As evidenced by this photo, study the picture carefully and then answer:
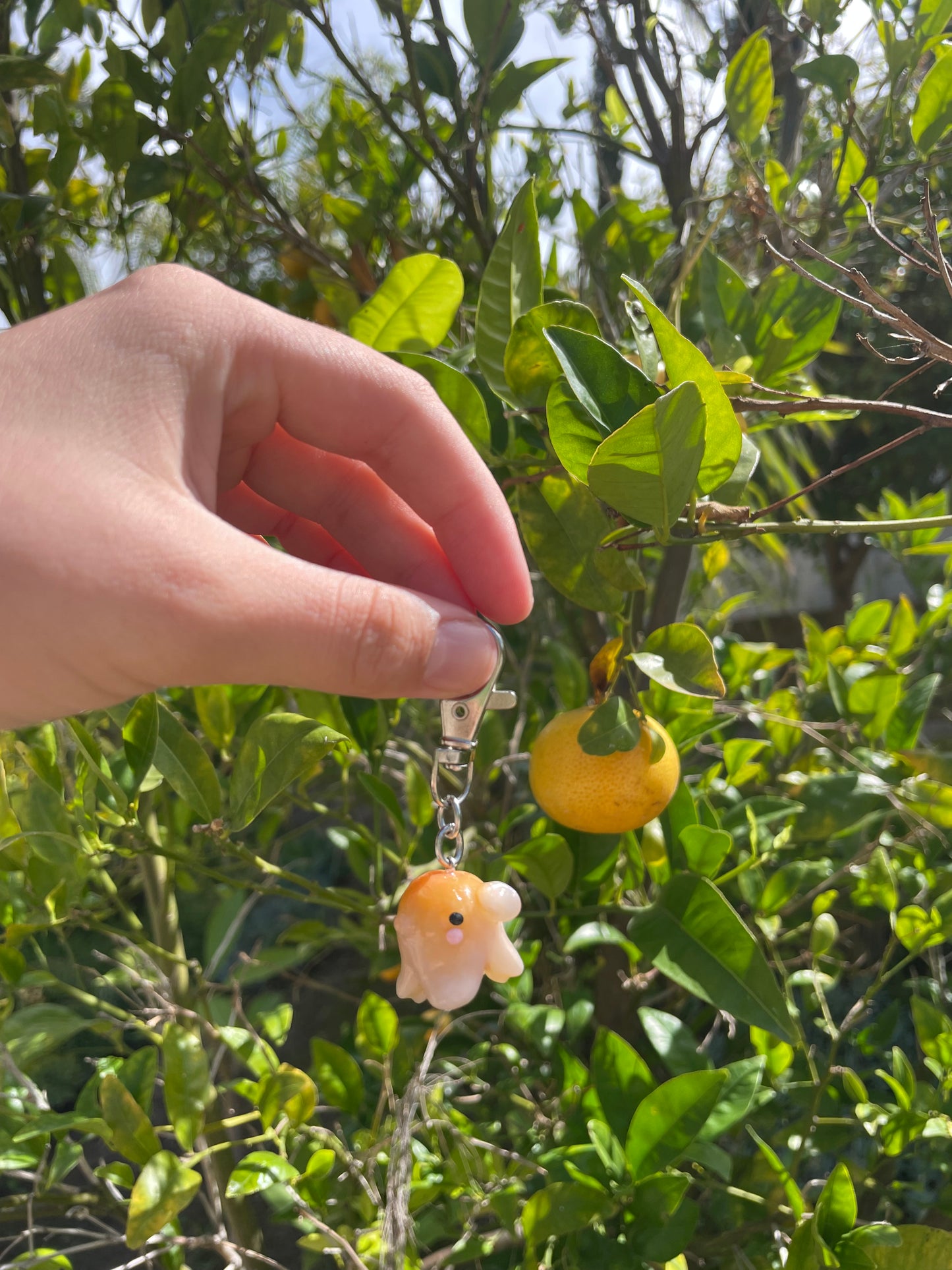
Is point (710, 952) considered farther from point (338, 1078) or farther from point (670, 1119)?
point (338, 1078)

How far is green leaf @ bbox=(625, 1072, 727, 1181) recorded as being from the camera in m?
0.52

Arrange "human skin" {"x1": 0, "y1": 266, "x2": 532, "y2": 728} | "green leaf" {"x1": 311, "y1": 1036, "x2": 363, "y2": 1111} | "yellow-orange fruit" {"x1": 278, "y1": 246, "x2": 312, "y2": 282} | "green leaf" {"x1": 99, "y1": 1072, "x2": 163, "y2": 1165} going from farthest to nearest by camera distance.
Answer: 1. "yellow-orange fruit" {"x1": 278, "y1": 246, "x2": 312, "y2": 282}
2. "green leaf" {"x1": 311, "y1": 1036, "x2": 363, "y2": 1111}
3. "green leaf" {"x1": 99, "y1": 1072, "x2": 163, "y2": 1165}
4. "human skin" {"x1": 0, "y1": 266, "x2": 532, "y2": 728}

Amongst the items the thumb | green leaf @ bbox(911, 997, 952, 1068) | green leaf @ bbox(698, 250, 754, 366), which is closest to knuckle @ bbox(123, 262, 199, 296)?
the thumb

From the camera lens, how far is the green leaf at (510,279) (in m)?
Result: 0.52

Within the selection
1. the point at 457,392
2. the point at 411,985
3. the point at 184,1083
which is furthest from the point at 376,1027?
the point at 457,392

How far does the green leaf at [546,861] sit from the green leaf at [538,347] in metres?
0.28

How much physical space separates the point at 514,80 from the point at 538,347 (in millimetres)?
395

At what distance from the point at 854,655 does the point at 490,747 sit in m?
0.35

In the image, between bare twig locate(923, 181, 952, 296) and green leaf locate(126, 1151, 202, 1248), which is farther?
green leaf locate(126, 1151, 202, 1248)

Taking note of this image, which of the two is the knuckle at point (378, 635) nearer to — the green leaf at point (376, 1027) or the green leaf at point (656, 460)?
the green leaf at point (656, 460)

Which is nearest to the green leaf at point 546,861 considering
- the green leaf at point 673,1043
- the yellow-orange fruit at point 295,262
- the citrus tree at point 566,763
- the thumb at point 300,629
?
the citrus tree at point 566,763

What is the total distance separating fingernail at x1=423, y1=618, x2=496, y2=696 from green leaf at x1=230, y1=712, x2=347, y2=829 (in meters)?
0.10

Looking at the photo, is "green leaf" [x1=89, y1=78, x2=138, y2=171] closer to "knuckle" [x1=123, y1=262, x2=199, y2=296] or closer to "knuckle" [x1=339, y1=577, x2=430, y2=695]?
"knuckle" [x1=123, y1=262, x2=199, y2=296]

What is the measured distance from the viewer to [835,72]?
627 millimetres
